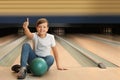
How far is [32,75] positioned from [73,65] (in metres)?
0.59

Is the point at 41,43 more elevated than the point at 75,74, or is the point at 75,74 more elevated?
the point at 41,43

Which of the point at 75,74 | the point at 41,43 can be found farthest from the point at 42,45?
the point at 75,74

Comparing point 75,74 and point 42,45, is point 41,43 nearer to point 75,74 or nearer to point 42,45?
point 42,45

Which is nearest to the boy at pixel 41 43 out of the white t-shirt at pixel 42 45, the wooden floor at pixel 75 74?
the white t-shirt at pixel 42 45

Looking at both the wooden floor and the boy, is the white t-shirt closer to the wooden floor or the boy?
the boy

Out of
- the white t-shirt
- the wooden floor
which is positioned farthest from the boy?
the wooden floor

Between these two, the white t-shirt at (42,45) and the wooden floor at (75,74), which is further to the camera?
the white t-shirt at (42,45)

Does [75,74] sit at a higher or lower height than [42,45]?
lower

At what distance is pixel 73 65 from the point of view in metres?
2.94

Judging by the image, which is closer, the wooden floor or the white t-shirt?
the wooden floor

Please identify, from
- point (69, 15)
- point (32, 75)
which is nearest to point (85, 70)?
point (32, 75)

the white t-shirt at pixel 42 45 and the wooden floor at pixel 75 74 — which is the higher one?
the white t-shirt at pixel 42 45

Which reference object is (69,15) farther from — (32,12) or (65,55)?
(65,55)

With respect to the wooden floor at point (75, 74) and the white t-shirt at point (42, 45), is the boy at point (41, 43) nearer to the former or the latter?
the white t-shirt at point (42, 45)
